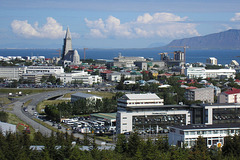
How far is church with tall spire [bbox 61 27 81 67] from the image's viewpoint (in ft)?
263

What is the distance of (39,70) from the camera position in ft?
201

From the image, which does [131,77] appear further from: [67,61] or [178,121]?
[178,121]

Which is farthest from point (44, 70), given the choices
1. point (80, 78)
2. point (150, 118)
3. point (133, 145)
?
point (133, 145)

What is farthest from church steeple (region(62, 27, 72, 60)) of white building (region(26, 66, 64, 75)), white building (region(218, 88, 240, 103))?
white building (region(218, 88, 240, 103))

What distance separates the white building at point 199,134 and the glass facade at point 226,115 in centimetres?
324

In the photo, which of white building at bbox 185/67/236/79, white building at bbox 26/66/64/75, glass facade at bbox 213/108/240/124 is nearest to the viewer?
glass facade at bbox 213/108/240/124

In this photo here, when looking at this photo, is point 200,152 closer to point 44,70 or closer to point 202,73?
point 44,70

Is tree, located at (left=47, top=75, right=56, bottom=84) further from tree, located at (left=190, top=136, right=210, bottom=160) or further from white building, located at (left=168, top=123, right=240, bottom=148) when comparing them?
tree, located at (left=190, top=136, right=210, bottom=160)

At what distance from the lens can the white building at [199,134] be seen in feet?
63.9

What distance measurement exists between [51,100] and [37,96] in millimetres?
3343

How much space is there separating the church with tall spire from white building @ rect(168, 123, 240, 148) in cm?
5915

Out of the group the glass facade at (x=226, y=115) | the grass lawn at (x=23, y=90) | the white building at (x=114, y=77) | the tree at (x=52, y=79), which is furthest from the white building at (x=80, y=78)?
the glass facade at (x=226, y=115)

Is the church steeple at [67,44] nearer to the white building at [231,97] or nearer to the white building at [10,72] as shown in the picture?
the white building at [10,72]

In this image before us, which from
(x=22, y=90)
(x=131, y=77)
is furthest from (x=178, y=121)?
(x=131, y=77)
